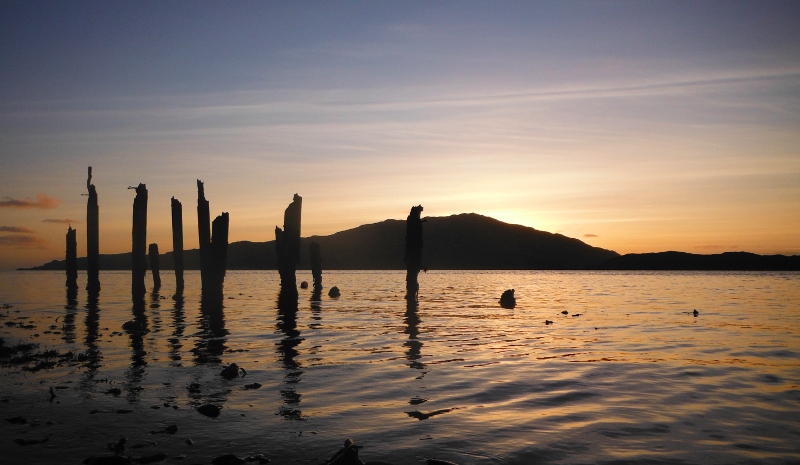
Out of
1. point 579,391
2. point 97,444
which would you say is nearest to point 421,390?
point 579,391

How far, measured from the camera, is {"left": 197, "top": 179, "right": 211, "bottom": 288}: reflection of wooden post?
33.9m

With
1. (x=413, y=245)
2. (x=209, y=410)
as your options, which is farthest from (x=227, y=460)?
(x=413, y=245)

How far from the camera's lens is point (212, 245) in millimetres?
32656

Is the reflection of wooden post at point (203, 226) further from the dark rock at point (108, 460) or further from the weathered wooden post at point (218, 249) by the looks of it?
the dark rock at point (108, 460)

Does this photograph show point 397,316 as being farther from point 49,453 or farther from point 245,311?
point 49,453

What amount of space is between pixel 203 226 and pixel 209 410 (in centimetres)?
2630

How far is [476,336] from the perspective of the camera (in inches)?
851

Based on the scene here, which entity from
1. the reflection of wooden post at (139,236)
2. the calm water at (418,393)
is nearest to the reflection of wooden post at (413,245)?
the calm water at (418,393)

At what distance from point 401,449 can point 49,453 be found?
15.8 ft

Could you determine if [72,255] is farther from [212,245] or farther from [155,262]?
[212,245]

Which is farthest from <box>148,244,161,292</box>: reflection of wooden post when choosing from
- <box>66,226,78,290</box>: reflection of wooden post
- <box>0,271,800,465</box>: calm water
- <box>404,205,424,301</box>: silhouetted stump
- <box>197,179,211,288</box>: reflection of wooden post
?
<box>0,271,800,465</box>: calm water

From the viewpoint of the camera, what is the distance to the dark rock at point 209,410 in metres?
9.97

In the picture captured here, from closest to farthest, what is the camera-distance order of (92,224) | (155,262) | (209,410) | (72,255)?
(209,410) < (92,224) < (72,255) < (155,262)

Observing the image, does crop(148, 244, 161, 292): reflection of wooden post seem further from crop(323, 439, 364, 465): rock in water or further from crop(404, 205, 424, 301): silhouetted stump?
crop(323, 439, 364, 465): rock in water
